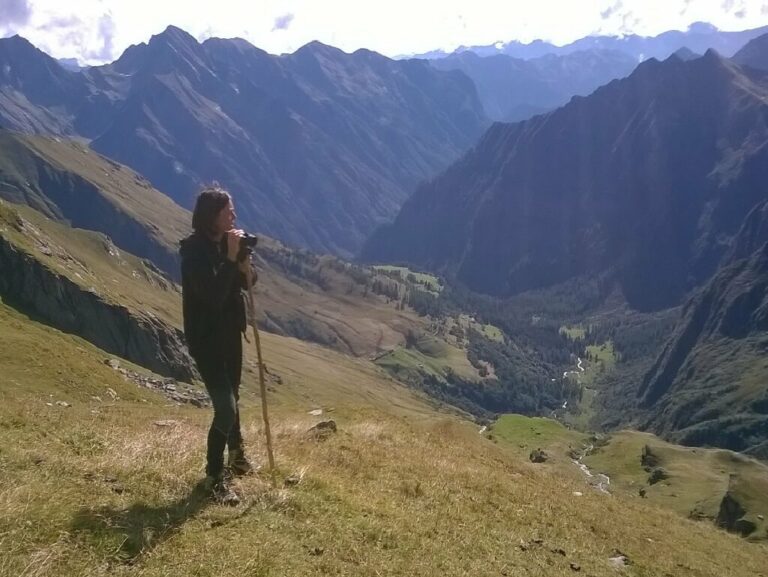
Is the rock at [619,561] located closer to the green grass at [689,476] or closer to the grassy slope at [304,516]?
the grassy slope at [304,516]

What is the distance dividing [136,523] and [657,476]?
136m

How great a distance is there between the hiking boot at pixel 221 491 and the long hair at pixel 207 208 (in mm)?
4713

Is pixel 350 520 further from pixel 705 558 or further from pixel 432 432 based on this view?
pixel 432 432

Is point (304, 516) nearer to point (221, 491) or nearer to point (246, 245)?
point (221, 491)

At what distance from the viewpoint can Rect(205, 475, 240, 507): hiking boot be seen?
42.5 ft

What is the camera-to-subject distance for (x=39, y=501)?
448 inches

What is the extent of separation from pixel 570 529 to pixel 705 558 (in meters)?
6.42

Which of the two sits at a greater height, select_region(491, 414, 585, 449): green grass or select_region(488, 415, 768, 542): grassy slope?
select_region(488, 415, 768, 542): grassy slope

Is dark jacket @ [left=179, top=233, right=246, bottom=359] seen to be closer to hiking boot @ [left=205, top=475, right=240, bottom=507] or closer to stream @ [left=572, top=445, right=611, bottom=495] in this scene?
hiking boot @ [left=205, top=475, right=240, bottom=507]

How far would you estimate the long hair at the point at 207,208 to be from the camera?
13.2 meters

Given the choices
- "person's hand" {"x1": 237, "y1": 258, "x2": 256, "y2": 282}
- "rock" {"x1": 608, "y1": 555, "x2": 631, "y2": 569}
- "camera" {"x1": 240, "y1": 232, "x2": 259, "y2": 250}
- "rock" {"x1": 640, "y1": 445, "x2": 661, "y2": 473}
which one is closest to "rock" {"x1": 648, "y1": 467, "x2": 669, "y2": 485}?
"rock" {"x1": 640, "y1": 445, "x2": 661, "y2": 473}

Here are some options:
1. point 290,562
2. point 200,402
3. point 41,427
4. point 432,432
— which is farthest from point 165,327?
point 290,562

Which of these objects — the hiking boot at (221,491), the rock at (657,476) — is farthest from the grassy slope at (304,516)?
the rock at (657,476)

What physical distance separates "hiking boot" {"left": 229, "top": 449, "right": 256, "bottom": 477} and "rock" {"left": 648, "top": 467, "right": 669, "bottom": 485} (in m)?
128
